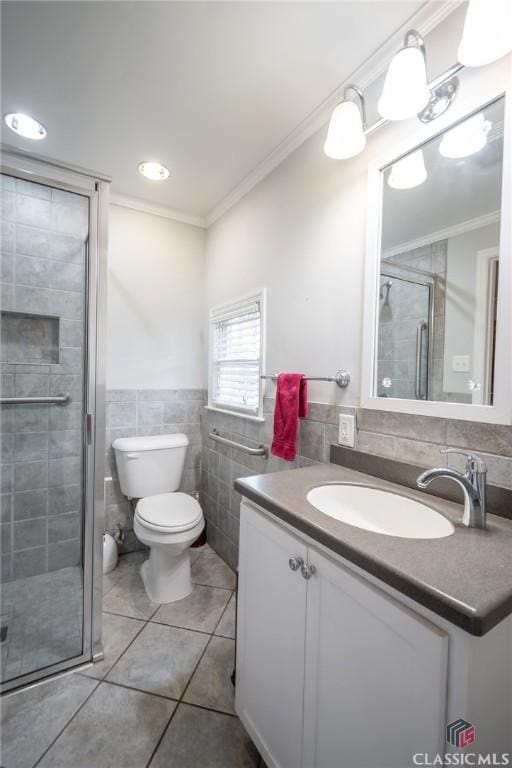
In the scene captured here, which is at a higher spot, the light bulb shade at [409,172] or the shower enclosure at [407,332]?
the light bulb shade at [409,172]

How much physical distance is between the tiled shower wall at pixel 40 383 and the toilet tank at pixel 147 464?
42 cm

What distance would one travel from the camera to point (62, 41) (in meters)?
1.18

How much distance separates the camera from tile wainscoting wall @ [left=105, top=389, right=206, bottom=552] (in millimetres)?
2207

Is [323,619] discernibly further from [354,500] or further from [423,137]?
[423,137]

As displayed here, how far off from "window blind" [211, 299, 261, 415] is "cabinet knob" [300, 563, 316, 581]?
110cm

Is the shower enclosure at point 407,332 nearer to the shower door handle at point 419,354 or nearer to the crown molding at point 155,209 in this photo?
the shower door handle at point 419,354

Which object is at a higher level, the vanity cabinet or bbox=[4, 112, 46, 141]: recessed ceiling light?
bbox=[4, 112, 46, 141]: recessed ceiling light

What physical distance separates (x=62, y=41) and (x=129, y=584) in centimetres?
258

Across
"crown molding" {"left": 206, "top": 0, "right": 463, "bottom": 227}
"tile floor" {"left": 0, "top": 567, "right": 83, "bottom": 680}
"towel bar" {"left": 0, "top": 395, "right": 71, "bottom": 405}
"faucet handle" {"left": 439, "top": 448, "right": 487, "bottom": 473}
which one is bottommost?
"tile floor" {"left": 0, "top": 567, "right": 83, "bottom": 680}

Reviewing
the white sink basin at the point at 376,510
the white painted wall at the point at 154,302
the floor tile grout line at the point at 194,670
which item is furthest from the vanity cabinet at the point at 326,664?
the white painted wall at the point at 154,302

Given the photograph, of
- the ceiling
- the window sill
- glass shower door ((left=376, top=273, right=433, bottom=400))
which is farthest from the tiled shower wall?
glass shower door ((left=376, top=273, right=433, bottom=400))

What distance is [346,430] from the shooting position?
4.27 ft

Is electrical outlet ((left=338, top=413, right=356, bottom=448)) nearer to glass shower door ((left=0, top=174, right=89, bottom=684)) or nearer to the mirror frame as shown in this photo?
the mirror frame

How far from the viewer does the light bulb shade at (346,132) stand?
1130 millimetres
